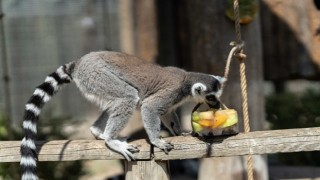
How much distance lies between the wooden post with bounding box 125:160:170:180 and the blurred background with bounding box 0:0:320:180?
156 cm

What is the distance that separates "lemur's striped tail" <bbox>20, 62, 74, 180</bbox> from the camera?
4.14 m

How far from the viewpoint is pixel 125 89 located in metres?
4.54

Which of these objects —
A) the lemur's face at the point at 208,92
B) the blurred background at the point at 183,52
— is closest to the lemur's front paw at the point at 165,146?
the lemur's face at the point at 208,92

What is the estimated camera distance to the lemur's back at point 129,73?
4621mm

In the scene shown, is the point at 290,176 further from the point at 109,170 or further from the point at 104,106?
the point at 109,170

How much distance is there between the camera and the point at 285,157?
7707mm

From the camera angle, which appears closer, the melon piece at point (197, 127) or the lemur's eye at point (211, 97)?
the melon piece at point (197, 127)

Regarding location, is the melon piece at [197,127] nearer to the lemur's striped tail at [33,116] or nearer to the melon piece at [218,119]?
the melon piece at [218,119]

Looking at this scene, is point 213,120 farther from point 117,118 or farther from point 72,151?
point 72,151

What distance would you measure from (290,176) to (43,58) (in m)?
5.73

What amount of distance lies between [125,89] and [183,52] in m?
2.55

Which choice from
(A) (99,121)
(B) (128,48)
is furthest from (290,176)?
(B) (128,48)

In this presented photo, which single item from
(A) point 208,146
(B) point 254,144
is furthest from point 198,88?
(B) point 254,144

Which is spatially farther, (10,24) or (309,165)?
(10,24)
